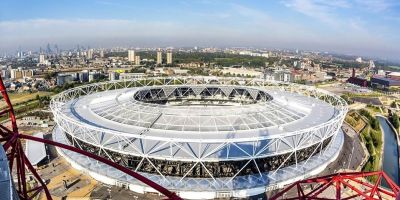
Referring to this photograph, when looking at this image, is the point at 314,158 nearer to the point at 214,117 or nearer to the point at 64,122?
the point at 214,117

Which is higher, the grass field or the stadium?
the stadium

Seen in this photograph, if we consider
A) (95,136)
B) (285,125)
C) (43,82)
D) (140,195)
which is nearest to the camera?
(140,195)

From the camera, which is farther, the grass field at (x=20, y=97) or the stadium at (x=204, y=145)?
the grass field at (x=20, y=97)

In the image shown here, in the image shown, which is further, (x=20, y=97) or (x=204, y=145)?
(x=20, y=97)

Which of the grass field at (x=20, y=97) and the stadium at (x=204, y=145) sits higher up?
the stadium at (x=204, y=145)

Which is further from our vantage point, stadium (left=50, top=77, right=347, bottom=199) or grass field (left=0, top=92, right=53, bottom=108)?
grass field (left=0, top=92, right=53, bottom=108)

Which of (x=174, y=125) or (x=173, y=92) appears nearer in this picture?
(x=174, y=125)

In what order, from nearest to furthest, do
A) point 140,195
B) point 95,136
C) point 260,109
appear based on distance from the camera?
1. point 140,195
2. point 95,136
3. point 260,109

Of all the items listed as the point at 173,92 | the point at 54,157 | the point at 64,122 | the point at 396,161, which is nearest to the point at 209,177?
the point at 64,122
